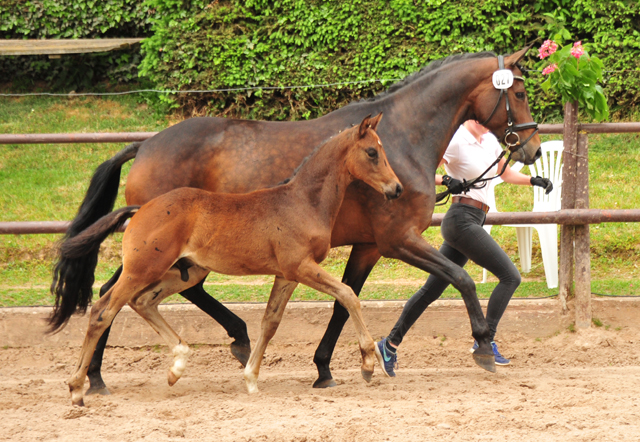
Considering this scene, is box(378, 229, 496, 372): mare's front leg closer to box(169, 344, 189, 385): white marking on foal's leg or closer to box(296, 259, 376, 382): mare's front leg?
box(296, 259, 376, 382): mare's front leg

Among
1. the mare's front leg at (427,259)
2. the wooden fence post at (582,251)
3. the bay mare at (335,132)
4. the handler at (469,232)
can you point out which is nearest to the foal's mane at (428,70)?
the bay mare at (335,132)

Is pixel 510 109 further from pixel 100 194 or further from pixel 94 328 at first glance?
pixel 94 328

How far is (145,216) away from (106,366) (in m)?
1.65

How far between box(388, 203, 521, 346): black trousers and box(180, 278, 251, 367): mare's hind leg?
983 mm

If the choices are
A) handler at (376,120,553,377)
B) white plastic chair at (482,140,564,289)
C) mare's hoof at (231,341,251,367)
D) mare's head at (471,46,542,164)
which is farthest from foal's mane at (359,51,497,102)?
mare's hoof at (231,341,251,367)

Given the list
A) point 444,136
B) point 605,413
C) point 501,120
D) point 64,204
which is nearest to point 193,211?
point 444,136

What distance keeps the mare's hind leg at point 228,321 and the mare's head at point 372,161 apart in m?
1.39

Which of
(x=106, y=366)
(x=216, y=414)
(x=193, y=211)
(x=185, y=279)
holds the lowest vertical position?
(x=106, y=366)

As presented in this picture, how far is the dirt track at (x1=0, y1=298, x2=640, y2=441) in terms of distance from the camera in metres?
3.37

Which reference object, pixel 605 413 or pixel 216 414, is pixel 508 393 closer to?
pixel 605 413

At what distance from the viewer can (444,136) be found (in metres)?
4.38

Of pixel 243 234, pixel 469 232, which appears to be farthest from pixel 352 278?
pixel 243 234

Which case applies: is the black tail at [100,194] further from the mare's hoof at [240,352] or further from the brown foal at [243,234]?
the mare's hoof at [240,352]

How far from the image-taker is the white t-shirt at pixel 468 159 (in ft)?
15.1
